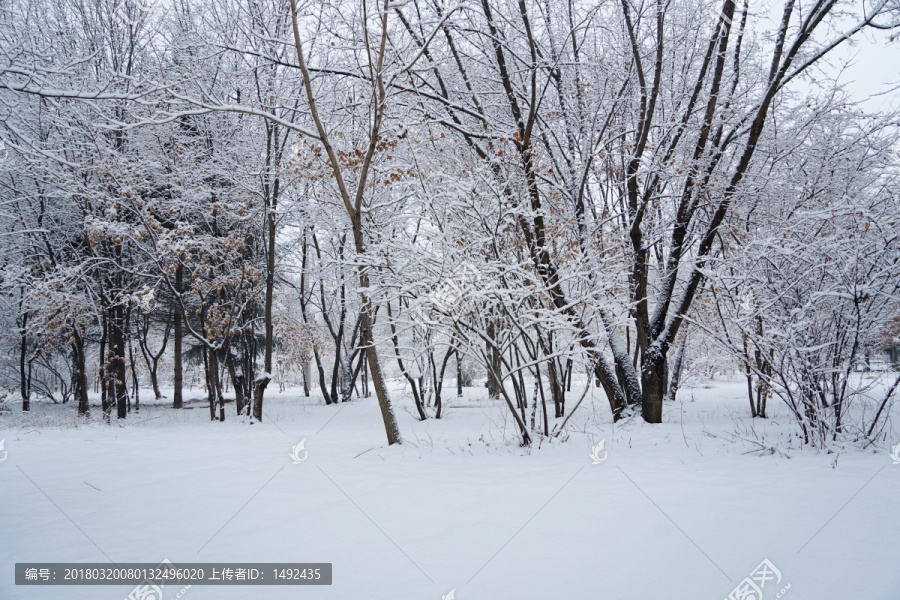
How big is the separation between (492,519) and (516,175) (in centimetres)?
526

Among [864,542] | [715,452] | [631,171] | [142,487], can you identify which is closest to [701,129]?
[631,171]

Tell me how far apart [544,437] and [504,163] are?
4.19 metres

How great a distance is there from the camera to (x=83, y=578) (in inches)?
104

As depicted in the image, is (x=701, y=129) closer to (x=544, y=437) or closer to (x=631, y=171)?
(x=631, y=171)
